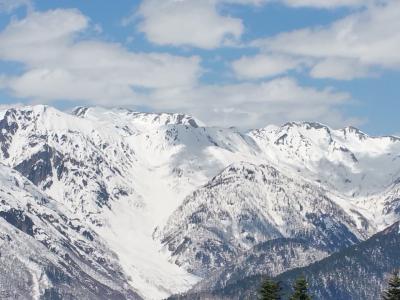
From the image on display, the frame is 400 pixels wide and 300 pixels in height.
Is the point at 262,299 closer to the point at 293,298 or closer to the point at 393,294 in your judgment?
the point at 293,298

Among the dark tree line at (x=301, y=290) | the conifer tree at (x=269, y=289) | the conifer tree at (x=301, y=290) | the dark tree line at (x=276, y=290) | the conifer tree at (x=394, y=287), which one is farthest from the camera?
the conifer tree at (x=269, y=289)

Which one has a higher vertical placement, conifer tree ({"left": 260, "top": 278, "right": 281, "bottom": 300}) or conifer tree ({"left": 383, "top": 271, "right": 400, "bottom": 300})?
conifer tree ({"left": 383, "top": 271, "right": 400, "bottom": 300})

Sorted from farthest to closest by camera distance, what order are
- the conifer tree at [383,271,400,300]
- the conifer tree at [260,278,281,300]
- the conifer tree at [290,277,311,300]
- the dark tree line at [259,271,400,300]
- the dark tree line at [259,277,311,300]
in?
the conifer tree at [260,278,281,300]
the dark tree line at [259,277,311,300]
the conifer tree at [290,277,311,300]
the dark tree line at [259,271,400,300]
the conifer tree at [383,271,400,300]

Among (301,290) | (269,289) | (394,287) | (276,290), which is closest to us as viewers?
(394,287)

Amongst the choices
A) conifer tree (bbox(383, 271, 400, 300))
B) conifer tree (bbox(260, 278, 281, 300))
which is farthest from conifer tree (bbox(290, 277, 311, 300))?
conifer tree (bbox(383, 271, 400, 300))

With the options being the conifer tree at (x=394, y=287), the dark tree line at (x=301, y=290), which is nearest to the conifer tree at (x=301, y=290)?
the dark tree line at (x=301, y=290)

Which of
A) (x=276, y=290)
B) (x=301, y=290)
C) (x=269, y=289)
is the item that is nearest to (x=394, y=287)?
(x=301, y=290)

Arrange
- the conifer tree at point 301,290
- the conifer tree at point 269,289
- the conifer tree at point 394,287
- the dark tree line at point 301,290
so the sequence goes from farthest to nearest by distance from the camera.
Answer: the conifer tree at point 269,289 < the conifer tree at point 301,290 < the dark tree line at point 301,290 < the conifer tree at point 394,287

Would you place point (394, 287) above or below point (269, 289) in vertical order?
above

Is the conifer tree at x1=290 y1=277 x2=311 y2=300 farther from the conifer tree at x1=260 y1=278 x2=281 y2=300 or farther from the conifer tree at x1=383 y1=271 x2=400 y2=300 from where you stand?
the conifer tree at x1=383 y1=271 x2=400 y2=300

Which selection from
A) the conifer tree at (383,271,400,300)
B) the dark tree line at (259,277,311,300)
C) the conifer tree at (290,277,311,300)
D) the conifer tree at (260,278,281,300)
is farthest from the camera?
the conifer tree at (260,278,281,300)

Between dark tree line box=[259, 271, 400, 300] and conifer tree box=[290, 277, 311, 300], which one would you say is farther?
conifer tree box=[290, 277, 311, 300]

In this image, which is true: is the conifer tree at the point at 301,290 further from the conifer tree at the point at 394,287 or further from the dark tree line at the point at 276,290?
the conifer tree at the point at 394,287

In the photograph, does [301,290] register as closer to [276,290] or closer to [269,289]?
[276,290]
